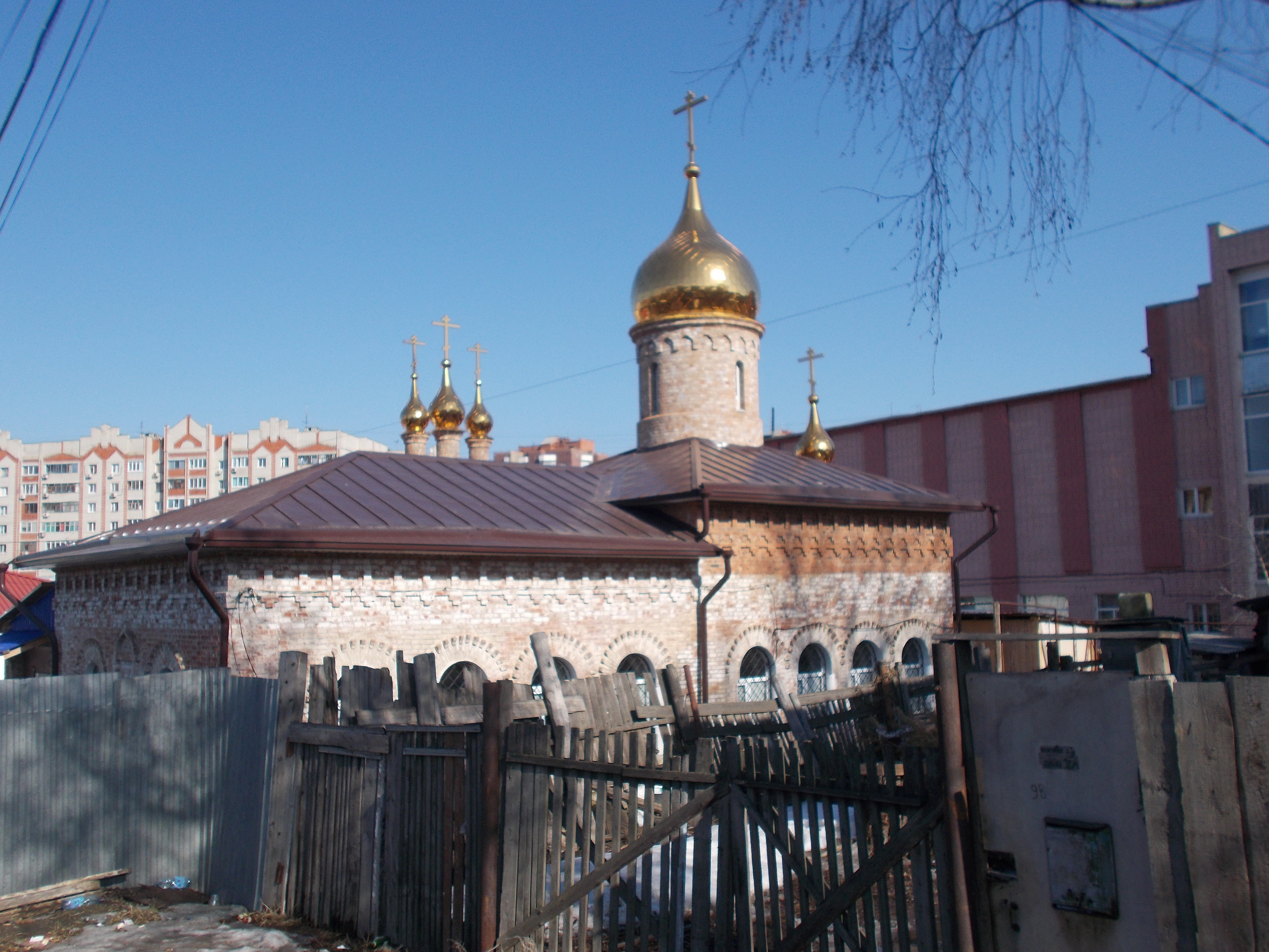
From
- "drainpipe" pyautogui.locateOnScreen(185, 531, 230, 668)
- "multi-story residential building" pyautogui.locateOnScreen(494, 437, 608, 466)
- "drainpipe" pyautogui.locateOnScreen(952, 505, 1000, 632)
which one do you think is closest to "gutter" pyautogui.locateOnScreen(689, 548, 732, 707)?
"drainpipe" pyautogui.locateOnScreen(952, 505, 1000, 632)

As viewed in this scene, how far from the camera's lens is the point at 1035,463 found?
3172cm

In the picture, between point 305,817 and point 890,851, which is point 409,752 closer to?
point 305,817

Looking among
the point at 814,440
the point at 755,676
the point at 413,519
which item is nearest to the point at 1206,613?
the point at 814,440

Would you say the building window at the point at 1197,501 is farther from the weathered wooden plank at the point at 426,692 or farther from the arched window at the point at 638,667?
the weathered wooden plank at the point at 426,692

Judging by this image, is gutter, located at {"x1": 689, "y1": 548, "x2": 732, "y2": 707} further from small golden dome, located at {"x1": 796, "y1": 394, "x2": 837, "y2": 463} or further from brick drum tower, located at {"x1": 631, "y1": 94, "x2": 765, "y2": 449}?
small golden dome, located at {"x1": 796, "y1": 394, "x2": 837, "y2": 463}

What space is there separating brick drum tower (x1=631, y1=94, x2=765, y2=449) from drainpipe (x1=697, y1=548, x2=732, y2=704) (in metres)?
5.22

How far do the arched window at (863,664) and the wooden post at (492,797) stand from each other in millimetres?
10355

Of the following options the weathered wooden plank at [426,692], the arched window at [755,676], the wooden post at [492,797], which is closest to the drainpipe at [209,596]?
the weathered wooden plank at [426,692]

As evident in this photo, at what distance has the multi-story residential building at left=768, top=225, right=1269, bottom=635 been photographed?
26203mm

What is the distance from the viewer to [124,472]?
78.7m

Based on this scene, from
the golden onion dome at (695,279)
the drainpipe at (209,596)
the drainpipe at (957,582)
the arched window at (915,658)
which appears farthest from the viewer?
the golden onion dome at (695,279)

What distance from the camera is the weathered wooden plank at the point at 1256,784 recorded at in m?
3.15

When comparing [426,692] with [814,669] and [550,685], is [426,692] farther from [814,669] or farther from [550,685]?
[814,669]

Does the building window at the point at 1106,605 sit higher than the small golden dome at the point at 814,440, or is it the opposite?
the small golden dome at the point at 814,440
